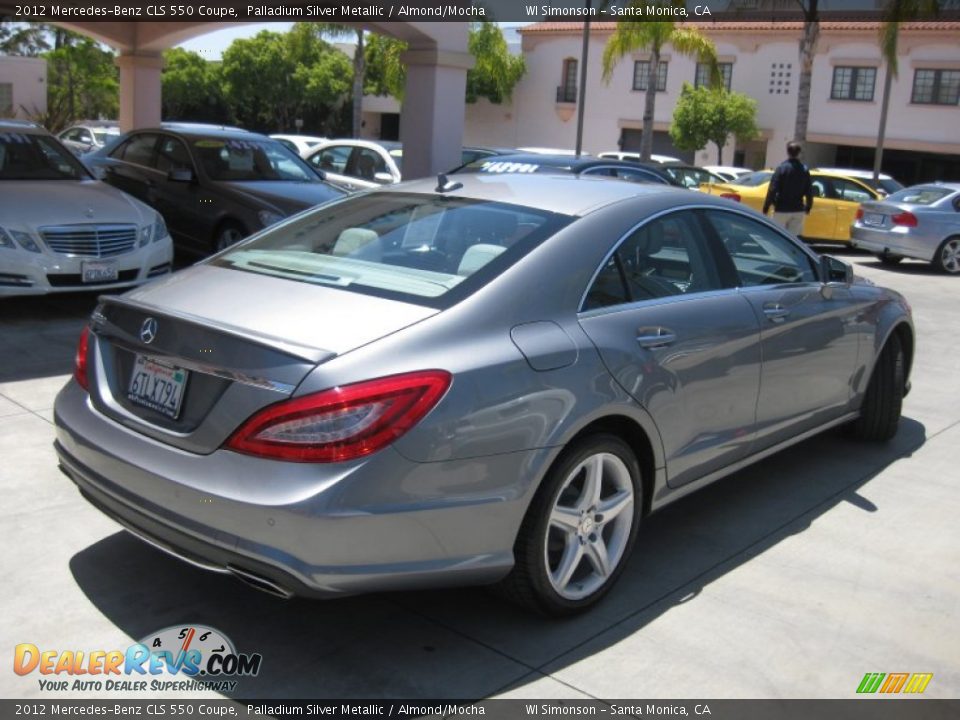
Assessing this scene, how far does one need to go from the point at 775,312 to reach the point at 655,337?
3.42 feet

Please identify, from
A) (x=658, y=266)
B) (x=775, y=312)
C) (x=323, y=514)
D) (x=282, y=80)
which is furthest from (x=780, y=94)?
(x=323, y=514)

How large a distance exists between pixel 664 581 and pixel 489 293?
148 centimetres

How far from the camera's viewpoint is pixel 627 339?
12.5 ft

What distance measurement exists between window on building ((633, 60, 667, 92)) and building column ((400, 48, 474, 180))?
29500 mm

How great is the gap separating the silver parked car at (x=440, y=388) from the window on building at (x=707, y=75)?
122 feet

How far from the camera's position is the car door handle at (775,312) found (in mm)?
4645

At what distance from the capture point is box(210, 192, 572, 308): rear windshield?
3598 mm

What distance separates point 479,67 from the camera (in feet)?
128

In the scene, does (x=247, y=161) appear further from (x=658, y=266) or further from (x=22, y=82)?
(x=22, y=82)

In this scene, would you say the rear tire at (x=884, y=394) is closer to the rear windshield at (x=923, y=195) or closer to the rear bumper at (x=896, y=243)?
the rear bumper at (x=896, y=243)

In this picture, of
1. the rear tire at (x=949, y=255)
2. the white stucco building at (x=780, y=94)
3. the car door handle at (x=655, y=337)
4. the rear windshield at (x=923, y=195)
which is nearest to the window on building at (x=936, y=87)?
the white stucco building at (x=780, y=94)

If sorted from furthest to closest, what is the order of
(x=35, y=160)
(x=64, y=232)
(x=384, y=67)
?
(x=384, y=67), (x=35, y=160), (x=64, y=232)

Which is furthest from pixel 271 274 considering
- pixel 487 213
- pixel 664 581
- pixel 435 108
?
pixel 435 108

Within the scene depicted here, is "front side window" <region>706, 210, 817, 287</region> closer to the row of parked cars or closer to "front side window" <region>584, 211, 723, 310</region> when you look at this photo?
"front side window" <region>584, 211, 723, 310</region>
